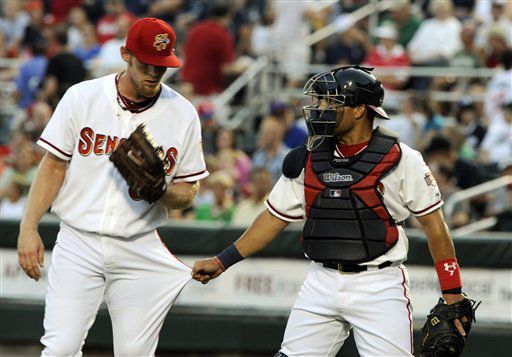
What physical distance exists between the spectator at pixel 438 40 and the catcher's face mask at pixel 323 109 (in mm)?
8118

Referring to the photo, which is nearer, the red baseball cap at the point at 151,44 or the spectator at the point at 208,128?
the red baseball cap at the point at 151,44

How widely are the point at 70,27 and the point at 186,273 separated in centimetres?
1094

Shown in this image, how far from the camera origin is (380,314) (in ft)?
19.0

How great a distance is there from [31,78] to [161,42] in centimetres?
801

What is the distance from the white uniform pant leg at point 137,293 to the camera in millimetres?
6184

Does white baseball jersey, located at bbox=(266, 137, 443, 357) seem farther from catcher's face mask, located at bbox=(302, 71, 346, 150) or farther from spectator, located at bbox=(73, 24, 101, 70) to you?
spectator, located at bbox=(73, 24, 101, 70)

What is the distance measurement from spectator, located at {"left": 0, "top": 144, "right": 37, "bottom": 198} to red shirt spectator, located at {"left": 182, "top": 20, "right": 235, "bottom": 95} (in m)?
2.63

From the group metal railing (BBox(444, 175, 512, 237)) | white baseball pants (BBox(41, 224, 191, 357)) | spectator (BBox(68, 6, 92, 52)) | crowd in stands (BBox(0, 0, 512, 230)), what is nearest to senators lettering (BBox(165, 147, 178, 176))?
white baseball pants (BBox(41, 224, 191, 357))

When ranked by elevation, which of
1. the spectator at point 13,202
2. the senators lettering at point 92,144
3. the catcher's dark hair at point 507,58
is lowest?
the spectator at point 13,202

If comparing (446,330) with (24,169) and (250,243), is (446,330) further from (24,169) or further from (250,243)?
(24,169)

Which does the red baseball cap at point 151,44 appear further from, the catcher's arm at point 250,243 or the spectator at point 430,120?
the spectator at point 430,120

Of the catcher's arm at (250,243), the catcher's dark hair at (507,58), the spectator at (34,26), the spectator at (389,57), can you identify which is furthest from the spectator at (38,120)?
the catcher's arm at (250,243)

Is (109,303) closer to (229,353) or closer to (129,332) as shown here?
(129,332)

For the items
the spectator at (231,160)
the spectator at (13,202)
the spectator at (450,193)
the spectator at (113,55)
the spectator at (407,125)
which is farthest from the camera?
the spectator at (113,55)
